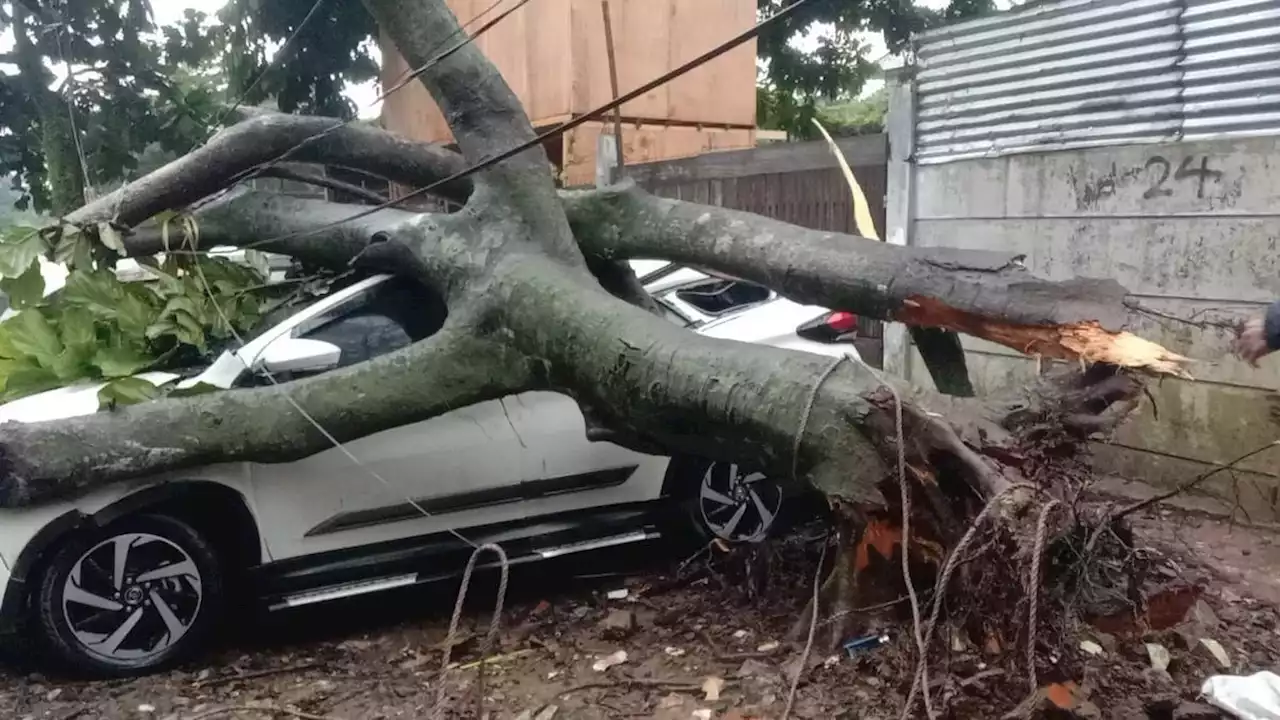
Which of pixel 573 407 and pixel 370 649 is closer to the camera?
pixel 370 649

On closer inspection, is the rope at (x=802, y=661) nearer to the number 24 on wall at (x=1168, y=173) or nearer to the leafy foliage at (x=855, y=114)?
the number 24 on wall at (x=1168, y=173)

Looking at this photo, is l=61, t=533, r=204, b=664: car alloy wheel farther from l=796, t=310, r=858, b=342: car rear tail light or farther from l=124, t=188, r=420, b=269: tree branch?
l=796, t=310, r=858, b=342: car rear tail light

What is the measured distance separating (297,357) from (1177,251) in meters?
4.54

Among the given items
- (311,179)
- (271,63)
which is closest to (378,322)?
(311,179)

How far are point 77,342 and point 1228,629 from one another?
5.21 metres

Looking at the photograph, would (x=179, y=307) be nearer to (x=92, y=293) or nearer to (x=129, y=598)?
(x=92, y=293)

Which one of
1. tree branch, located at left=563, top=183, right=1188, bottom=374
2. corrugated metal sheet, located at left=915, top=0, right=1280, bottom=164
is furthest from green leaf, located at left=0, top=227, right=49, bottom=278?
corrugated metal sheet, located at left=915, top=0, right=1280, bottom=164

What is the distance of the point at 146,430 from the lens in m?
4.29

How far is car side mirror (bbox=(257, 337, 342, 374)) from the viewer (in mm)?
4688

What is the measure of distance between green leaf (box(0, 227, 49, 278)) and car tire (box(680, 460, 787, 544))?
3327mm

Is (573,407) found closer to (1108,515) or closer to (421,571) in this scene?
(421,571)

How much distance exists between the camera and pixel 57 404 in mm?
4609

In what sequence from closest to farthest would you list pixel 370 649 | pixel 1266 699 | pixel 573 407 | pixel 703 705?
pixel 1266 699
pixel 703 705
pixel 370 649
pixel 573 407

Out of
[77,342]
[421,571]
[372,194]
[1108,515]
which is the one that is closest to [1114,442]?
[1108,515]
